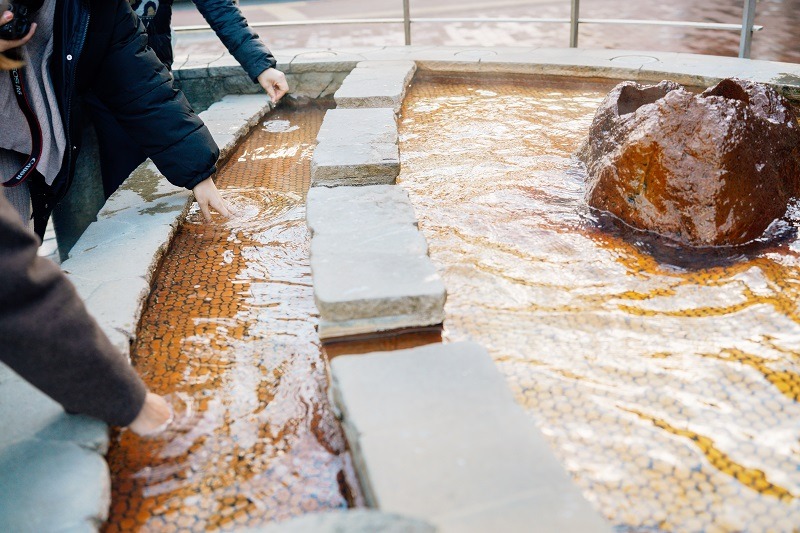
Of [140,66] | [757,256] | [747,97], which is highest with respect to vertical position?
[140,66]

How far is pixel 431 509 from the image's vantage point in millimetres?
1217

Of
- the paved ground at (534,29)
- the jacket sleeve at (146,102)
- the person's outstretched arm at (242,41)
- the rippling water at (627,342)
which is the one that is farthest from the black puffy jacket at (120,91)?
the paved ground at (534,29)

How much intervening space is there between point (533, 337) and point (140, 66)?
5.53ft

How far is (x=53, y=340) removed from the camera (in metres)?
1.31

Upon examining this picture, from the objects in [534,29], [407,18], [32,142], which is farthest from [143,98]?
[534,29]

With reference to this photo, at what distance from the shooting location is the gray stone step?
6.21 ft

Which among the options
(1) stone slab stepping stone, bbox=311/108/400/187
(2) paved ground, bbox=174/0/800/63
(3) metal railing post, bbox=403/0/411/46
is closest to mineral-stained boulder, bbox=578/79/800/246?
(1) stone slab stepping stone, bbox=311/108/400/187

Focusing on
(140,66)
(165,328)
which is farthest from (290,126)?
(165,328)

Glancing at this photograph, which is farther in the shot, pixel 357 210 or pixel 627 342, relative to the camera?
pixel 357 210

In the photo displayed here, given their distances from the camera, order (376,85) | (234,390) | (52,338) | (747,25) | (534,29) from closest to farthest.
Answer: (52,338)
(234,390)
(376,85)
(747,25)
(534,29)

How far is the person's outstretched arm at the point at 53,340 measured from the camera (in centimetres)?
125

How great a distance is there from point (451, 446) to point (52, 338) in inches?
31.8

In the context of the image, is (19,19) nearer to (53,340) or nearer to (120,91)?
(120,91)

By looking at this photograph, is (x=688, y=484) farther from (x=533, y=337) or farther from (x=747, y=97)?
(x=747, y=97)
